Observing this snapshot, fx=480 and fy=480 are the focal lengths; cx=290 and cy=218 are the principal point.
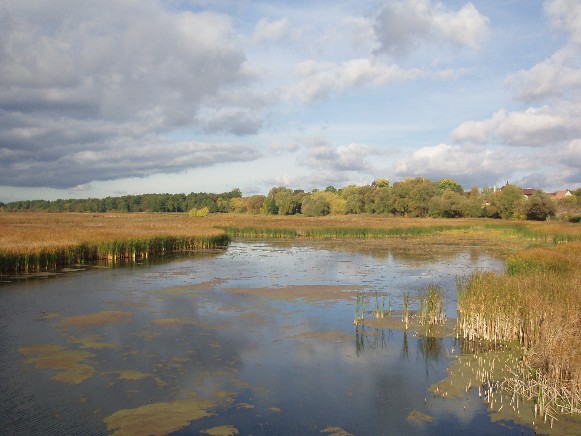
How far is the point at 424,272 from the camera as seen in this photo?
2014 cm

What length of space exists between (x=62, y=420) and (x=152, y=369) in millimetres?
1962

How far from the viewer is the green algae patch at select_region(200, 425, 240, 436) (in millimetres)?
5756

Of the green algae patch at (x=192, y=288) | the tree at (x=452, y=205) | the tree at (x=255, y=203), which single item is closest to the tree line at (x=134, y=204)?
the tree at (x=255, y=203)

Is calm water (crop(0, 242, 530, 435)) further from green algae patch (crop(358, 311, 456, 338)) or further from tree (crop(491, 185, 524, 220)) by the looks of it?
tree (crop(491, 185, 524, 220))

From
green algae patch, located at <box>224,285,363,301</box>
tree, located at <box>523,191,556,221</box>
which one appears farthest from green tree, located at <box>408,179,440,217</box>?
green algae patch, located at <box>224,285,363,301</box>

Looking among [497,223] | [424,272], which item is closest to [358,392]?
[424,272]

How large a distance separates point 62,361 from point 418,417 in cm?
593

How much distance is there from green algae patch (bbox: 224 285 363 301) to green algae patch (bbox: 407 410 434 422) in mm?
7814

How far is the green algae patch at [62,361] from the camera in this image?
24.8ft

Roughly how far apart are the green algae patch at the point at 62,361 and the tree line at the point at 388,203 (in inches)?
2478

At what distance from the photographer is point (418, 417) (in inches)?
249

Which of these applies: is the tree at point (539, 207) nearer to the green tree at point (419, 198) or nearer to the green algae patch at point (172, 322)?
the green tree at point (419, 198)

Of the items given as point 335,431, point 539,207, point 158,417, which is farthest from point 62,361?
point 539,207

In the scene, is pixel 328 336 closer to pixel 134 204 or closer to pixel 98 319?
pixel 98 319
